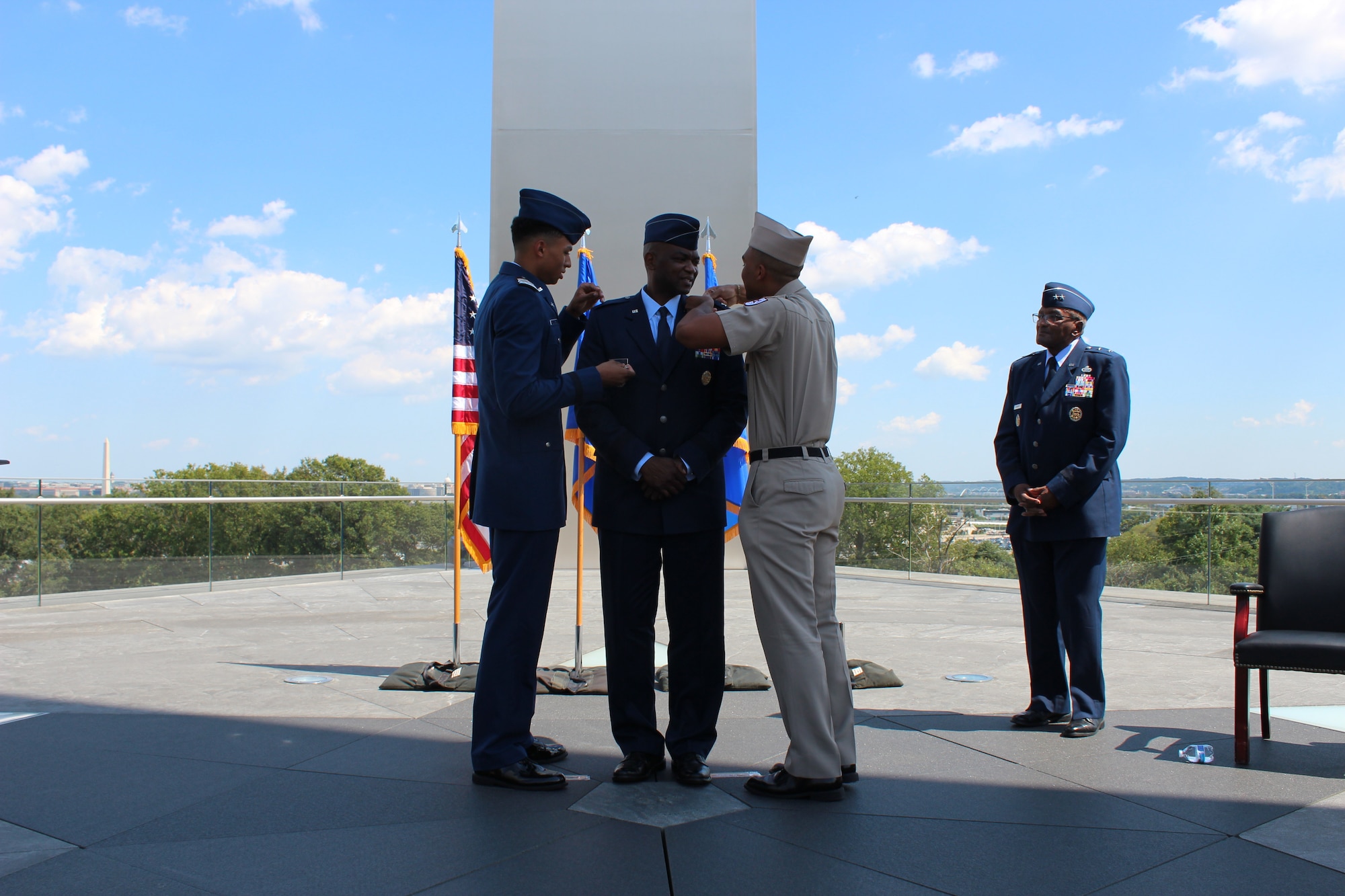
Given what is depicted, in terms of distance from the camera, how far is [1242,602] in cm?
335

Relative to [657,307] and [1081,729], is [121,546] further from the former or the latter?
[1081,729]

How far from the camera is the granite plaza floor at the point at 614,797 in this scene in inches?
84.9

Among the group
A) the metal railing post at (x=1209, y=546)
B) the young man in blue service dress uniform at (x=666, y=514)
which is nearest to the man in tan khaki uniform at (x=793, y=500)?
the young man in blue service dress uniform at (x=666, y=514)

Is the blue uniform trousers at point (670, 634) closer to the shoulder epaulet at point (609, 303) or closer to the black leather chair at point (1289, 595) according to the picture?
the shoulder epaulet at point (609, 303)

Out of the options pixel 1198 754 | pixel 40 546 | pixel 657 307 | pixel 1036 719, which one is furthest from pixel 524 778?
pixel 40 546

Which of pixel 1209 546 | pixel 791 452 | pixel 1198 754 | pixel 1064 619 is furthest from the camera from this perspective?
pixel 1209 546

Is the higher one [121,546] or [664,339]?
[664,339]

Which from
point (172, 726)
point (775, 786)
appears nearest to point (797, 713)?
point (775, 786)

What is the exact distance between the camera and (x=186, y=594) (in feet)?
25.8

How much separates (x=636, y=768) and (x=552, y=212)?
179cm

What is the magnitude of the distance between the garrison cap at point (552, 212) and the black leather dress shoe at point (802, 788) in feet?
5.98

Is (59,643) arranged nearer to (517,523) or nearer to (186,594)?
(186,594)

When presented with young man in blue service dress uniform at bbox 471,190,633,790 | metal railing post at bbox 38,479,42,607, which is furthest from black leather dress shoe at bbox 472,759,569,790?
metal railing post at bbox 38,479,42,607

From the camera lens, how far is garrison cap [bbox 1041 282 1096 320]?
372 cm
